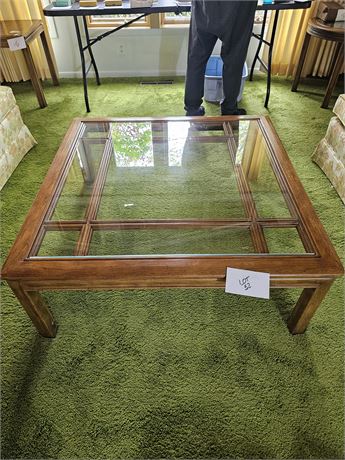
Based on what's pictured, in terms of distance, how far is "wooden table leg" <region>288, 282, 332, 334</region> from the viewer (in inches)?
37.3

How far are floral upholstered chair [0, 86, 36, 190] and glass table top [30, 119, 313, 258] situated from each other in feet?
1.73

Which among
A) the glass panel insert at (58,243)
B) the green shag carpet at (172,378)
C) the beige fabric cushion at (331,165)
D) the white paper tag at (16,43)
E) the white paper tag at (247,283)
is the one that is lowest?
the green shag carpet at (172,378)

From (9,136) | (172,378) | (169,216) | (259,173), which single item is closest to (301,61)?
(259,173)

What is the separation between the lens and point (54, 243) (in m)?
1.02

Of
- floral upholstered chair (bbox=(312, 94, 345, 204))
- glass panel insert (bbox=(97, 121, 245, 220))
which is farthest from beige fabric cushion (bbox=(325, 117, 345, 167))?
glass panel insert (bbox=(97, 121, 245, 220))

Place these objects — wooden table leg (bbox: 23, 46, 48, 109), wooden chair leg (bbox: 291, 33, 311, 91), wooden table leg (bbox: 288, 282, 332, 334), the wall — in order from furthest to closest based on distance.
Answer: the wall → wooden chair leg (bbox: 291, 33, 311, 91) → wooden table leg (bbox: 23, 46, 48, 109) → wooden table leg (bbox: 288, 282, 332, 334)

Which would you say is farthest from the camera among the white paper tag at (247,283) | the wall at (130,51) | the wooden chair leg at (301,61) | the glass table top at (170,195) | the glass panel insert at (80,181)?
the wall at (130,51)

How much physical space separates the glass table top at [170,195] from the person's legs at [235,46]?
58 centimetres

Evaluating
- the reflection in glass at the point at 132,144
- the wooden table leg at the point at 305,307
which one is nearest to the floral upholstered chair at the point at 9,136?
the reflection in glass at the point at 132,144

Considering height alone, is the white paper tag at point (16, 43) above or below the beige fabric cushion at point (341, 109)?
above

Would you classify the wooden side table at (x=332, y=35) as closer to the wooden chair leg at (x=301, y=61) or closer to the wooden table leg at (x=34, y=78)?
the wooden chair leg at (x=301, y=61)

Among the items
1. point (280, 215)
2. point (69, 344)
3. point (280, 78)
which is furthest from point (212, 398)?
point (280, 78)

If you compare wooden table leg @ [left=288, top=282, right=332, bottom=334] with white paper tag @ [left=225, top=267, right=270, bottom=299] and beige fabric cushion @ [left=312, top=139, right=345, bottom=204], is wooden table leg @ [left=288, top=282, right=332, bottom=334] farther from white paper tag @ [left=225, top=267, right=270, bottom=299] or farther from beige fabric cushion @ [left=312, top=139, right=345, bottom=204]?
beige fabric cushion @ [left=312, top=139, right=345, bottom=204]

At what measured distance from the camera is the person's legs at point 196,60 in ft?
6.08
